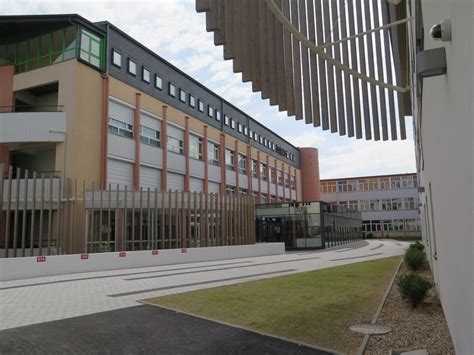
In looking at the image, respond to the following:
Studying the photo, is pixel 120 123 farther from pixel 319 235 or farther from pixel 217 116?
pixel 319 235

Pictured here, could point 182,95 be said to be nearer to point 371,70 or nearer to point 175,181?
point 175,181

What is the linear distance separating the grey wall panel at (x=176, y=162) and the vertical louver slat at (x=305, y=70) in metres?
26.5

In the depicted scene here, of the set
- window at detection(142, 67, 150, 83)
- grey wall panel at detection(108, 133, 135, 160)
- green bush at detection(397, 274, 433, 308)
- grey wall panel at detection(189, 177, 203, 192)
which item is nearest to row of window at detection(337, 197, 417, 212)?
grey wall panel at detection(189, 177, 203, 192)

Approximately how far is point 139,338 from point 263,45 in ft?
16.6

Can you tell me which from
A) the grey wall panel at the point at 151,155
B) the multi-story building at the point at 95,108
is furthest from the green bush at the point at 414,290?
the grey wall panel at the point at 151,155

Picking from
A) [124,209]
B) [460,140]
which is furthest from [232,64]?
[124,209]

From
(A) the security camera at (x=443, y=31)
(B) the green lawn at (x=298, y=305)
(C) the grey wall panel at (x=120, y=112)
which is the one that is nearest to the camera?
(A) the security camera at (x=443, y=31)

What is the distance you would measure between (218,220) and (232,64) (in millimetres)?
22925

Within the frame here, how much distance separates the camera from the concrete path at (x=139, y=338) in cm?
623

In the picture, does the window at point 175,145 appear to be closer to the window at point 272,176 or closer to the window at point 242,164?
the window at point 242,164

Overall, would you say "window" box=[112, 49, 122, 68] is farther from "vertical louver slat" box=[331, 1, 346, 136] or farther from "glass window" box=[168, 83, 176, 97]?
"vertical louver slat" box=[331, 1, 346, 136]

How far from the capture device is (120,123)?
89.5 feet

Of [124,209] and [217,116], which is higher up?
[217,116]

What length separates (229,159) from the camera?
43.1m
